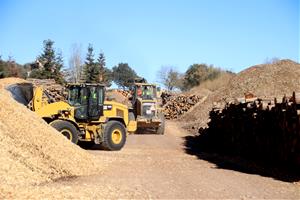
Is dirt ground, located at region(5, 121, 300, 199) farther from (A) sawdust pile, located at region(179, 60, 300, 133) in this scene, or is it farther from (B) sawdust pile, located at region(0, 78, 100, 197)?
(A) sawdust pile, located at region(179, 60, 300, 133)

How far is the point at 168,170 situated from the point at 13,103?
4.75 meters

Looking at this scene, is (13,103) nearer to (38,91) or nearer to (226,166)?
(38,91)

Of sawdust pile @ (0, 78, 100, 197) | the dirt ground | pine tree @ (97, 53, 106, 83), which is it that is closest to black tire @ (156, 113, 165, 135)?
the dirt ground

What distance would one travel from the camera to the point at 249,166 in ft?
49.0

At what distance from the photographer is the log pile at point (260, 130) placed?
1390 cm

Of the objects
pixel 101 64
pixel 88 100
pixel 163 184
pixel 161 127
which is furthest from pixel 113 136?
pixel 101 64

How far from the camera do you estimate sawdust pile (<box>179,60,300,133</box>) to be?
3488 cm

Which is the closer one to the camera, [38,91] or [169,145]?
[38,91]

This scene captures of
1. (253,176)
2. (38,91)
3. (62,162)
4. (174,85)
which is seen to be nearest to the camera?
(62,162)

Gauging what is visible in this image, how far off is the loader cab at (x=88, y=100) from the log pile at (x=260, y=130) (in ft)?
18.1

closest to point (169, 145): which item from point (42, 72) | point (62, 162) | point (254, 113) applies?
point (254, 113)

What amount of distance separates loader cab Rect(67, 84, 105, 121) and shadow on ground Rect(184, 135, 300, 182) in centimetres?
407

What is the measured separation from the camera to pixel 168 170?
13664 mm

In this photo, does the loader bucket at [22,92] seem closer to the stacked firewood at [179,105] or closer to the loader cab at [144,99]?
the loader cab at [144,99]
